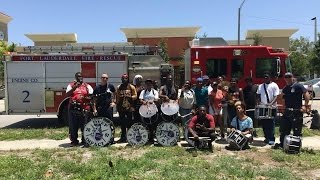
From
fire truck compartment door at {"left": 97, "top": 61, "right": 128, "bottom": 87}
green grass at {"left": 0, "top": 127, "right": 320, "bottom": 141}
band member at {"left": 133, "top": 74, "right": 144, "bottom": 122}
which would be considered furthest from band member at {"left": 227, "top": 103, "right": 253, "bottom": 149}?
fire truck compartment door at {"left": 97, "top": 61, "right": 128, "bottom": 87}

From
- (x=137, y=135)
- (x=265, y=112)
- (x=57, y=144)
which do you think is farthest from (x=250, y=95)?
(x=57, y=144)

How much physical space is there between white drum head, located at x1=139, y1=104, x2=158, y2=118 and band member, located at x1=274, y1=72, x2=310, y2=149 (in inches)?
115

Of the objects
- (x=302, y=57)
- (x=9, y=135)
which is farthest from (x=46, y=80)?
(x=302, y=57)

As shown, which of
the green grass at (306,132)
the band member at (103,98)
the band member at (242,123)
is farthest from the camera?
the green grass at (306,132)

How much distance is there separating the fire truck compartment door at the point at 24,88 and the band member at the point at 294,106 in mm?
7390

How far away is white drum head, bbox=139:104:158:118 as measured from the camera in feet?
35.1

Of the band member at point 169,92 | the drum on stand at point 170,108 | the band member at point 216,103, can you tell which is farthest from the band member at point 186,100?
the band member at point 216,103

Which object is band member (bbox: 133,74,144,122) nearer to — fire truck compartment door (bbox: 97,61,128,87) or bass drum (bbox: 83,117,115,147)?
bass drum (bbox: 83,117,115,147)

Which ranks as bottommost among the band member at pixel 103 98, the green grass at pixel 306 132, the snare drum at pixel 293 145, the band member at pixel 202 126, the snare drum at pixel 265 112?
Answer: the green grass at pixel 306 132

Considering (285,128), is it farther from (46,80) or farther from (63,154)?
(46,80)

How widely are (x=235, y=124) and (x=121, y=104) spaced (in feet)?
8.89

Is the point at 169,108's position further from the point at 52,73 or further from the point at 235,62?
the point at 52,73

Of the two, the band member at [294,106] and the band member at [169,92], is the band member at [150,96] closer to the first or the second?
the band member at [169,92]

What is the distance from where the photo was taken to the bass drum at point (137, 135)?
1059 cm
